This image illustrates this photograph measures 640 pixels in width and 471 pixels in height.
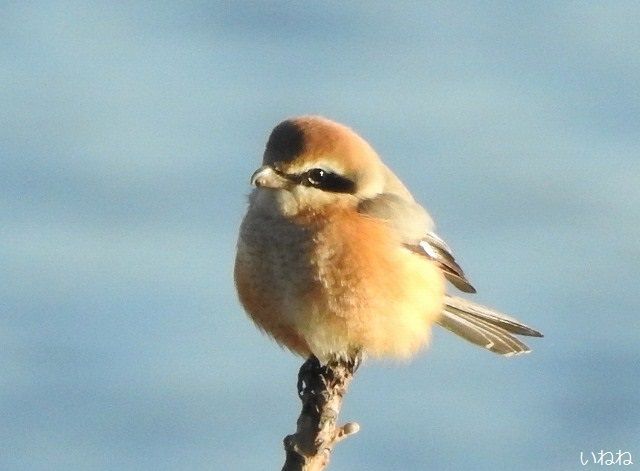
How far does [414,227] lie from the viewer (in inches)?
185

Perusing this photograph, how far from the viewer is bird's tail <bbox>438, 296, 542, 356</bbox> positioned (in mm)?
5074

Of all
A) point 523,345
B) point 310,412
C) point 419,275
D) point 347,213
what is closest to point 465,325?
point 523,345

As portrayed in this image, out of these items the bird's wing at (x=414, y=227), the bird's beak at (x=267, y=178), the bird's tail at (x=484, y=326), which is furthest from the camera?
the bird's tail at (x=484, y=326)

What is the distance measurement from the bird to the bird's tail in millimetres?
523

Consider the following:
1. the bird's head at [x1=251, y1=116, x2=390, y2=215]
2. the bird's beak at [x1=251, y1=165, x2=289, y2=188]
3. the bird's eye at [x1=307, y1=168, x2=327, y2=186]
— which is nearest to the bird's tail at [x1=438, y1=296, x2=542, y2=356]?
the bird's head at [x1=251, y1=116, x2=390, y2=215]

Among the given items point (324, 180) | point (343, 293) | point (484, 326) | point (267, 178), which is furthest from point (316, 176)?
point (484, 326)

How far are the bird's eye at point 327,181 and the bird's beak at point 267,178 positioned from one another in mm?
82

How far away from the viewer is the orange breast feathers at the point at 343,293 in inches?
167

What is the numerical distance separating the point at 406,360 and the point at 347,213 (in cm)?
62

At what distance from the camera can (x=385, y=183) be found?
183 inches

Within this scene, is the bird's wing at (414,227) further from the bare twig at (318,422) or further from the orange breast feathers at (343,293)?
the bare twig at (318,422)

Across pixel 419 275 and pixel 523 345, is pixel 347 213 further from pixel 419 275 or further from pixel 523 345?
pixel 523 345

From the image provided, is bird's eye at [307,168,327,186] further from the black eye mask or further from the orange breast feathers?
the orange breast feathers

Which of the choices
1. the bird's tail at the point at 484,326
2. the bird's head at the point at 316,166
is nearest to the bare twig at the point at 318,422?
the bird's head at the point at 316,166
